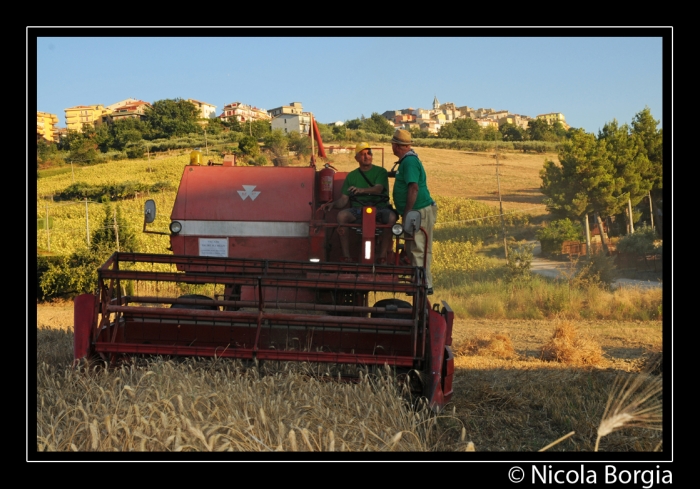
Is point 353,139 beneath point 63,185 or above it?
above

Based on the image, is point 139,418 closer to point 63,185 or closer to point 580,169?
point 580,169

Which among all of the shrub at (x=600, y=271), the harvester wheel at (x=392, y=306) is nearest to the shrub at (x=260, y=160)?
the shrub at (x=600, y=271)

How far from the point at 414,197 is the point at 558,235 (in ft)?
77.6

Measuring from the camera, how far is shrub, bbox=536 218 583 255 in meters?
30.4

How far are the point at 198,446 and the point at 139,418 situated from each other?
496mm

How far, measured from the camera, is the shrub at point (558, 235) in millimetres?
30438

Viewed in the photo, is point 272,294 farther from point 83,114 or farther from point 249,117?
point 83,114

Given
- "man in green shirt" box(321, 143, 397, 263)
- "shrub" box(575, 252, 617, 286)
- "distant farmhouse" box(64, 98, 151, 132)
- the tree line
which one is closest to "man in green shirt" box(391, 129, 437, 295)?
"man in green shirt" box(321, 143, 397, 263)

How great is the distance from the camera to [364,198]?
841 centimetres

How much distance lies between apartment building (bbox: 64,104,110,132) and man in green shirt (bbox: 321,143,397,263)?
6195 centimetres

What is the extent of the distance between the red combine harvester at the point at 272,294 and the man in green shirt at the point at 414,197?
0.25 m

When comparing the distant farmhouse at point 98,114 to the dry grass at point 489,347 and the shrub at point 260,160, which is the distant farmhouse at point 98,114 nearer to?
the shrub at point 260,160
